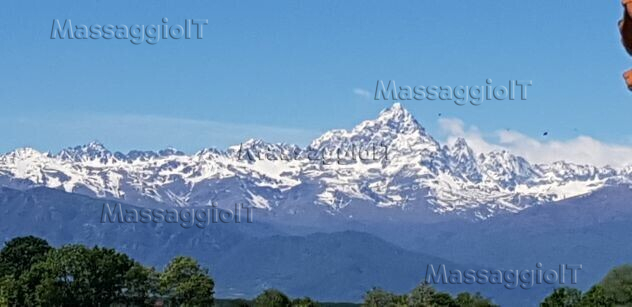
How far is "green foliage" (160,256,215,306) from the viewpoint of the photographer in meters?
164

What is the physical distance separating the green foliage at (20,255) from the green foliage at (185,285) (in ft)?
76.6

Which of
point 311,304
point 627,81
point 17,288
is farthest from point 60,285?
point 627,81

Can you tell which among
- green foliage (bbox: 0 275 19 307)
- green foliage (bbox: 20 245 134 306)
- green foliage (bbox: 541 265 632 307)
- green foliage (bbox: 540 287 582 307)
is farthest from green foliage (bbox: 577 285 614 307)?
green foliage (bbox: 0 275 19 307)

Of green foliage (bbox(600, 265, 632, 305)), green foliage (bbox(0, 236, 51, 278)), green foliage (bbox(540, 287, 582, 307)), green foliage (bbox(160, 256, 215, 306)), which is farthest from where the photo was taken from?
green foliage (bbox(540, 287, 582, 307))

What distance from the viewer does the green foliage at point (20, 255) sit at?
18075 cm

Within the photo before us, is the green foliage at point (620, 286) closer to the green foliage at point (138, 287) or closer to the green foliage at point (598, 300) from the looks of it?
the green foliage at point (598, 300)

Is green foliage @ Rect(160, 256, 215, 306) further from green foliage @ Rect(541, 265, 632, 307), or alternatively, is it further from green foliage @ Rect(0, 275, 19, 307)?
green foliage @ Rect(541, 265, 632, 307)

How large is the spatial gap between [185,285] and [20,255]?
34.2m

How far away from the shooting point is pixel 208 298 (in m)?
165

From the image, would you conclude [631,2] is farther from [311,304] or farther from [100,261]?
[311,304]

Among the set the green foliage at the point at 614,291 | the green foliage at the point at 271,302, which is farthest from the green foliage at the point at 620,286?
the green foliage at the point at 271,302

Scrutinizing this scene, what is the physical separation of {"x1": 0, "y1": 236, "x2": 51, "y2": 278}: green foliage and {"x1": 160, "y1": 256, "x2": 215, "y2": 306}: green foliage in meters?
23.4

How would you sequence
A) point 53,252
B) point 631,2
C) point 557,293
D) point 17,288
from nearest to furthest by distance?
point 631,2
point 17,288
point 53,252
point 557,293

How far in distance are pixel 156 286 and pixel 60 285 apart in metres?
16.2
